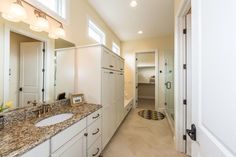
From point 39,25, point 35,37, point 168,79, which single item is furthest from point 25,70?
point 168,79

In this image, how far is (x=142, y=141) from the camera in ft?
8.06

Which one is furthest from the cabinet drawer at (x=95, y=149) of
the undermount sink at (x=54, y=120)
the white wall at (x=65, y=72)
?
the white wall at (x=65, y=72)

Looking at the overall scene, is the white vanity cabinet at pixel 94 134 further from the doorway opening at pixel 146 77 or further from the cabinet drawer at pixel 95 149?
the doorway opening at pixel 146 77

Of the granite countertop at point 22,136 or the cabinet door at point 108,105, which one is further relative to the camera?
the cabinet door at point 108,105

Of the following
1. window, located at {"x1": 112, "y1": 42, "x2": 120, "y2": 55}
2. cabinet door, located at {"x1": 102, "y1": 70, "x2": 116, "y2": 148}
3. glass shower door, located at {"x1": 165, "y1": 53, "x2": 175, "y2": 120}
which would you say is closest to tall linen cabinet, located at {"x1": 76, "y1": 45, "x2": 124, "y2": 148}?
cabinet door, located at {"x1": 102, "y1": 70, "x2": 116, "y2": 148}

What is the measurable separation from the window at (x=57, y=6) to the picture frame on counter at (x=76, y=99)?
1.29m

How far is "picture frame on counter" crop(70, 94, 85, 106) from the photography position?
1.89 m

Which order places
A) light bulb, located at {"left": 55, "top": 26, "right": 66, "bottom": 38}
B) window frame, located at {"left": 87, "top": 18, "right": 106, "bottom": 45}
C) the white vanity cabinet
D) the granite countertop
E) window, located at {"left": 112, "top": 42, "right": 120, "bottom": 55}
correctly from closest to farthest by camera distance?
the granite countertop, the white vanity cabinet, light bulb, located at {"left": 55, "top": 26, "right": 66, "bottom": 38}, window frame, located at {"left": 87, "top": 18, "right": 106, "bottom": 45}, window, located at {"left": 112, "top": 42, "right": 120, "bottom": 55}

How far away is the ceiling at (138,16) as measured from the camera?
2.69 meters

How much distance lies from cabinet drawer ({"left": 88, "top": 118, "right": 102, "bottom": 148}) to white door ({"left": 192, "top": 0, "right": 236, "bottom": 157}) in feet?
3.93

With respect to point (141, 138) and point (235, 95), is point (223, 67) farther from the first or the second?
point (141, 138)

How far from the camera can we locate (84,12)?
2.57m

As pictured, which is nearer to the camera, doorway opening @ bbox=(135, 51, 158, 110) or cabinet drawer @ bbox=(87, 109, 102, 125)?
cabinet drawer @ bbox=(87, 109, 102, 125)

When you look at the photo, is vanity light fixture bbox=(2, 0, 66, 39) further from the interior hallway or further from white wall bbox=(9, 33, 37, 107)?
the interior hallway
